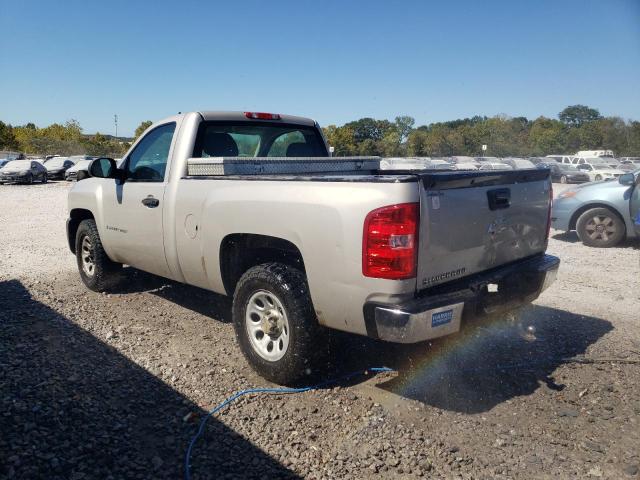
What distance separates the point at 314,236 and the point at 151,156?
8.06 ft

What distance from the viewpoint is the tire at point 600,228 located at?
887cm

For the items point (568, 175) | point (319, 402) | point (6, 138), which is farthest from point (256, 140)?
point (6, 138)

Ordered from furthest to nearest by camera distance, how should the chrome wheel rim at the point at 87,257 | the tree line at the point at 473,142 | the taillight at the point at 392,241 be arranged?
1. the tree line at the point at 473,142
2. the chrome wheel rim at the point at 87,257
3. the taillight at the point at 392,241

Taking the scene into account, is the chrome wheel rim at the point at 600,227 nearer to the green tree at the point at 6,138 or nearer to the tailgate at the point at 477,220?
the tailgate at the point at 477,220

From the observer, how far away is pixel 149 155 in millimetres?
4969

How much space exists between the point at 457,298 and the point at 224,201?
71.3 inches

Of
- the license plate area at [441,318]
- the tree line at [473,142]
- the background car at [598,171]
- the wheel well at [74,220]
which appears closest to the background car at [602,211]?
the license plate area at [441,318]

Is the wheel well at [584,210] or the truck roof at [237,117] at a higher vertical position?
the truck roof at [237,117]

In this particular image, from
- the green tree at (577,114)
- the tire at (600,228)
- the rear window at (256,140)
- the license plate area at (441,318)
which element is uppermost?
the green tree at (577,114)

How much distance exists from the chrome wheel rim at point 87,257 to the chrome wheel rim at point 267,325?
2.90 metres

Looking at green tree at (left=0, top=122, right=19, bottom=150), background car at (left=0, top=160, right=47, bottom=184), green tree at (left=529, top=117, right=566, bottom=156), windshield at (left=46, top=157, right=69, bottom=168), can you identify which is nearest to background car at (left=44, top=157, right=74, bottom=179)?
windshield at (left=46, top=157, right=69, bottom=168)

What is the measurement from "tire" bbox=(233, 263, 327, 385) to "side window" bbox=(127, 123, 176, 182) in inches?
62.0

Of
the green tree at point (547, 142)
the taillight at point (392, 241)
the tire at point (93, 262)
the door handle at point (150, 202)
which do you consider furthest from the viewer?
the green tree at point (547, 142)

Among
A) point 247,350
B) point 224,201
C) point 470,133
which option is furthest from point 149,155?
point 470,133
